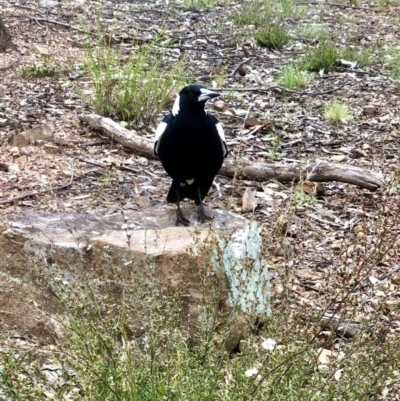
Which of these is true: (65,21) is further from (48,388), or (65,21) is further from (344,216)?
(48,388)

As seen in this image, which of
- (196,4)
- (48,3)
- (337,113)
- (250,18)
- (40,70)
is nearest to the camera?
(337,113)

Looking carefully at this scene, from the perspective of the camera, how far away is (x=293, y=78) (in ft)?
Result: 19.5

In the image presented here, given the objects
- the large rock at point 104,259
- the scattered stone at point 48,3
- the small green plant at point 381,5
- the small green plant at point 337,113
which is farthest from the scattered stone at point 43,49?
the small green plant at point 381,5

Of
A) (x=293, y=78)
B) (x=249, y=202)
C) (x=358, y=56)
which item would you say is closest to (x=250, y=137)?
(x=249, y=202)

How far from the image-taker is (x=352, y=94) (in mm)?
5938

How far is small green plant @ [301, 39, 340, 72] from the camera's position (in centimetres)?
646

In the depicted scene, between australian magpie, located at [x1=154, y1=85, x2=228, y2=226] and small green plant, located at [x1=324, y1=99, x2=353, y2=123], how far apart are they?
2.06 metres

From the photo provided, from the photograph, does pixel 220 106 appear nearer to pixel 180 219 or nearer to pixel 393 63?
pixel 393 63

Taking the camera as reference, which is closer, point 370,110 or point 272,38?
point 370,110

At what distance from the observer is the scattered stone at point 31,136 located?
170 inches

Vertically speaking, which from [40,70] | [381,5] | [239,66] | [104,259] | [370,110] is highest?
[104,259]

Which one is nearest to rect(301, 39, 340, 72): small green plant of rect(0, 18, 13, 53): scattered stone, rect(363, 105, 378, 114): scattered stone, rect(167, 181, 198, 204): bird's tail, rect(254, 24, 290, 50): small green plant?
rect(254, 24, 290, 50): small green plant

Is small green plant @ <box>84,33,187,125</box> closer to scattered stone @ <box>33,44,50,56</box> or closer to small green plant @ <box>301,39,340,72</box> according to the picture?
scattered stone @ <box>33,44,50,56</box>

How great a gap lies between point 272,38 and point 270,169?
3430 millimetres
